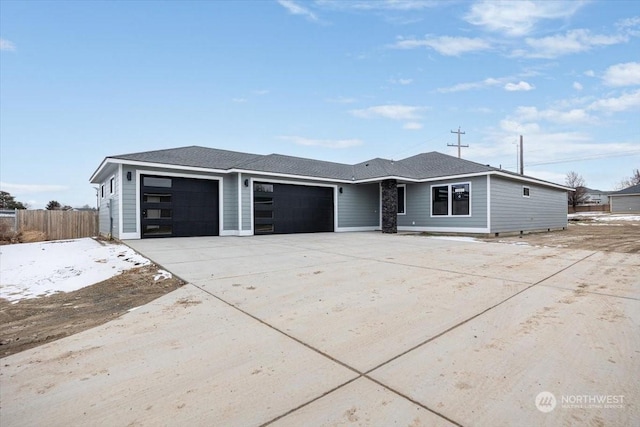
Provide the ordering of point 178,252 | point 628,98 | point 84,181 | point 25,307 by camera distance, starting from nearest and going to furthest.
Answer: point 25,307 → point 178,252 → point 628,98 → point 84,181

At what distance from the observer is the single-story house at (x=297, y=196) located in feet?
37.9

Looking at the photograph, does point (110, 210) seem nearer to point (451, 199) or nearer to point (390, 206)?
point (390, 206)

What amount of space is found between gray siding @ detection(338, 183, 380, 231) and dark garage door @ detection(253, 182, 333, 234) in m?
0.71

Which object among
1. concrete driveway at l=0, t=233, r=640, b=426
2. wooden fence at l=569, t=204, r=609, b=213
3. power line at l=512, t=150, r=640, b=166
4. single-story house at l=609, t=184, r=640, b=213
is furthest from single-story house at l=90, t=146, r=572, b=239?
wooden fence at l=569, t=204, r=609, b=213

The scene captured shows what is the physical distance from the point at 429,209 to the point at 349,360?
44.9 ft

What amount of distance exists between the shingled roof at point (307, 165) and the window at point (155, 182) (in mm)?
697

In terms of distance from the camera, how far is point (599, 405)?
69.2 inches

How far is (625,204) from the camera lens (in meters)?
37.1

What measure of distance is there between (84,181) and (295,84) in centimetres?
1457

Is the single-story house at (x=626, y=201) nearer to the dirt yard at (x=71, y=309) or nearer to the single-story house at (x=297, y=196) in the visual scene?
the single-story house at (x=297, y=196)

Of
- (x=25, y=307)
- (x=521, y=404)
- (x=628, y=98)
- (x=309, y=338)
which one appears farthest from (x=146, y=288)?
(x=628, y=98)

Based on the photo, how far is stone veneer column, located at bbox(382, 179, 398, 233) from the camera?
1492cm

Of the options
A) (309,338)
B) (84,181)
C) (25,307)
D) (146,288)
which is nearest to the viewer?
(309,338)

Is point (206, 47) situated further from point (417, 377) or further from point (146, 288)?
point (417, 377)
